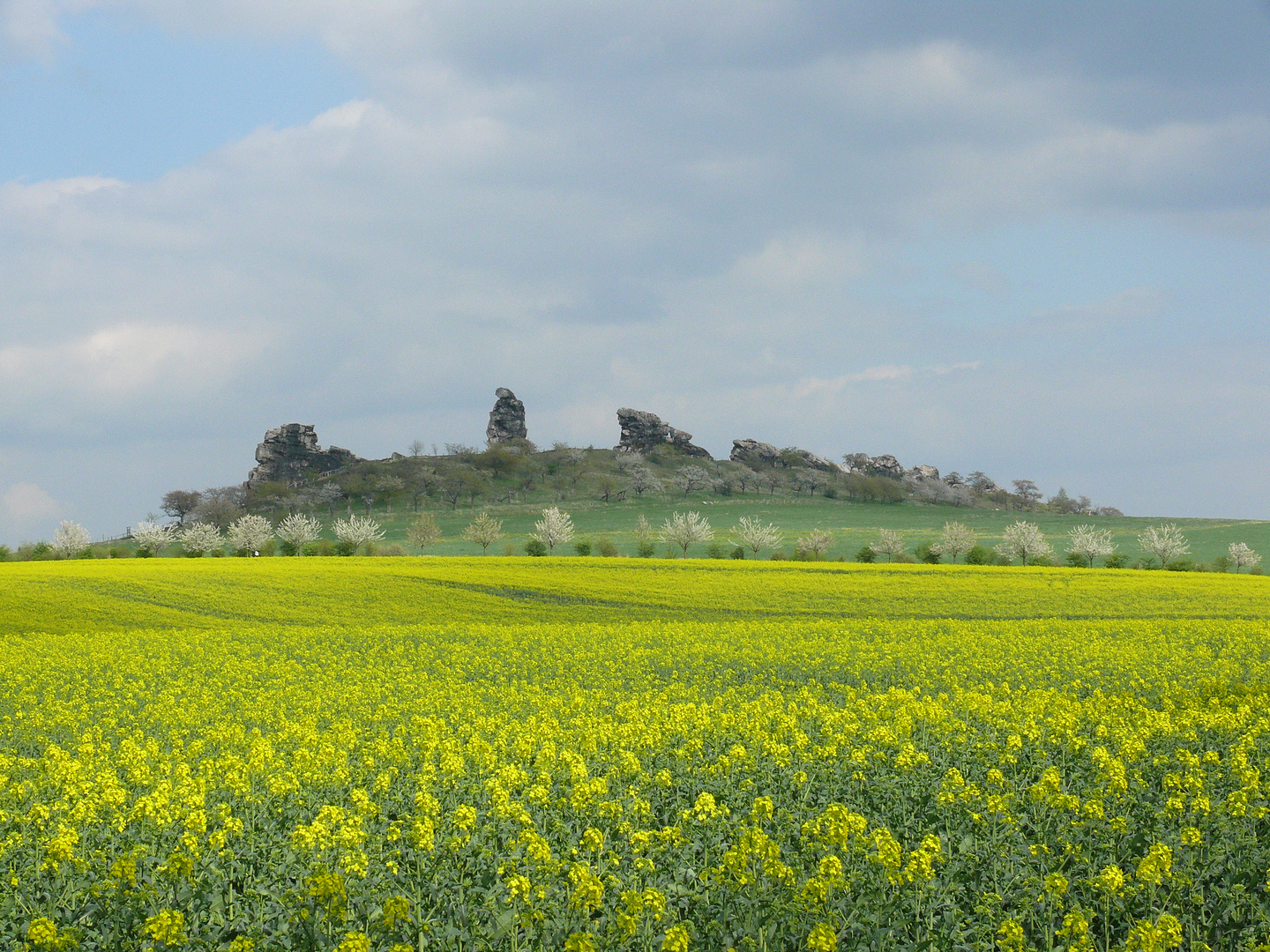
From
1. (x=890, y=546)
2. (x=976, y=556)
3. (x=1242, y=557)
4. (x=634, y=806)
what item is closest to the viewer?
(x=634, y=806)

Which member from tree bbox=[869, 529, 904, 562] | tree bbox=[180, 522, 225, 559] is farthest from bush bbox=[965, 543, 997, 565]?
tree bbox=[180, 522, 225, 559]

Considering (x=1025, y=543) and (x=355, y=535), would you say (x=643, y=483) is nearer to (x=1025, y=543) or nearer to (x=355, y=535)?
(x=355, y=535)

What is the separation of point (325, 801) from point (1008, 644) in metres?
24.4

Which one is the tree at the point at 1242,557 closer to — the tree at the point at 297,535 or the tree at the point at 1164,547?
the tree at the point at 1164,547

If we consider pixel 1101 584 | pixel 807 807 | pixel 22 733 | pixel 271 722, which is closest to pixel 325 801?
pixel 807 807

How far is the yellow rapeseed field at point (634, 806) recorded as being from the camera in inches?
283

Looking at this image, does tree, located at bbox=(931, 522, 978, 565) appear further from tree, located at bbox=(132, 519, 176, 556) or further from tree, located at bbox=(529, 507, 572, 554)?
tree, located at bbox=(132, 519, 176, 556)

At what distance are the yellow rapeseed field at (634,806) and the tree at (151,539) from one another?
2877 inches

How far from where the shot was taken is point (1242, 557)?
283 ft

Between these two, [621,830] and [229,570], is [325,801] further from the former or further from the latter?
[229,570]

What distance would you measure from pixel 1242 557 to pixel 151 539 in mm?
116525

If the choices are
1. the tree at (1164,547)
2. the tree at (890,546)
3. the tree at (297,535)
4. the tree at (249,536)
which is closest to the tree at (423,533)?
the tree at (297,535)

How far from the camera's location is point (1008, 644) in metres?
28.2

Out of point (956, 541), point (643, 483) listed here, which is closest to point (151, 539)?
point (956, 541)
